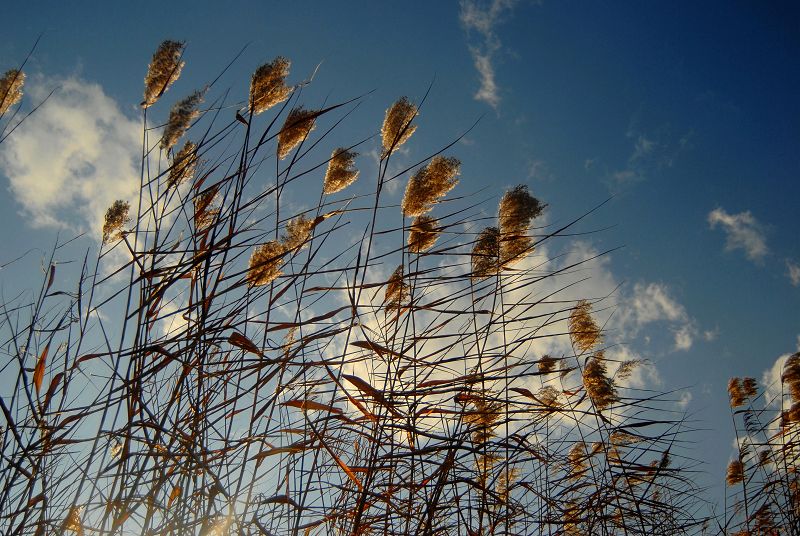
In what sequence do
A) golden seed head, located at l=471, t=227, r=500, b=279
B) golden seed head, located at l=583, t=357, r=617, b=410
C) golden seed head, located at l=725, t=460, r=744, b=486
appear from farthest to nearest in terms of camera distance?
golden seed head, located at l=725, t=460, r=744, b=486 < golden seed head, located at l=583, t=357, r=617, b=410 < golden seed head, located at l=471, t=227, r=500, b=279

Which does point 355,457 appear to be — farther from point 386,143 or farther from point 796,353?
point 796,353

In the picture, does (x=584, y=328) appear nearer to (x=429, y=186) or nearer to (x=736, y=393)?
(x=429, y=186)

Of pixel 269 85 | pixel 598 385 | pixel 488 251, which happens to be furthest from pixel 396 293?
pixel 598 385

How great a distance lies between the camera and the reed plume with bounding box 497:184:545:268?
2.29 metres

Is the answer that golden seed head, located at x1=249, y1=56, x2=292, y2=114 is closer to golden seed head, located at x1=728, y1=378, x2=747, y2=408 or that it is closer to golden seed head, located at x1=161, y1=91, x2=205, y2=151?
golden seed head, located at x1=161, y1=91, x2=205, y2=151

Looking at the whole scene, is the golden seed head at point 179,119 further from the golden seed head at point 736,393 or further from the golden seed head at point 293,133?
the golden seed head at point 736,393

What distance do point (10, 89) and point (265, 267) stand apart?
1.36 metres

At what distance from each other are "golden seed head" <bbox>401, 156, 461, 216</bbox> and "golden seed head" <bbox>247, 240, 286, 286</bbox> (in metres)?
0.78

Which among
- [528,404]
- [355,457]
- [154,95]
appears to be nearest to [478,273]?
[528,404]

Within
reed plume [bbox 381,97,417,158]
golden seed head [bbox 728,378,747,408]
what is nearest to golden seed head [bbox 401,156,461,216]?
reed plume [bbox 381,97,417,158]

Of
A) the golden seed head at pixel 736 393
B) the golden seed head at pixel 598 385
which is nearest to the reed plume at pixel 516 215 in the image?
the golden seed head at pixel 598 385

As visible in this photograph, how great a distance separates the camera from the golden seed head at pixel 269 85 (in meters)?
1.95

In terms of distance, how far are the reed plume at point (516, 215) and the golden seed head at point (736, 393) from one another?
3.53 m

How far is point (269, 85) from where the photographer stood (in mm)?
1976
